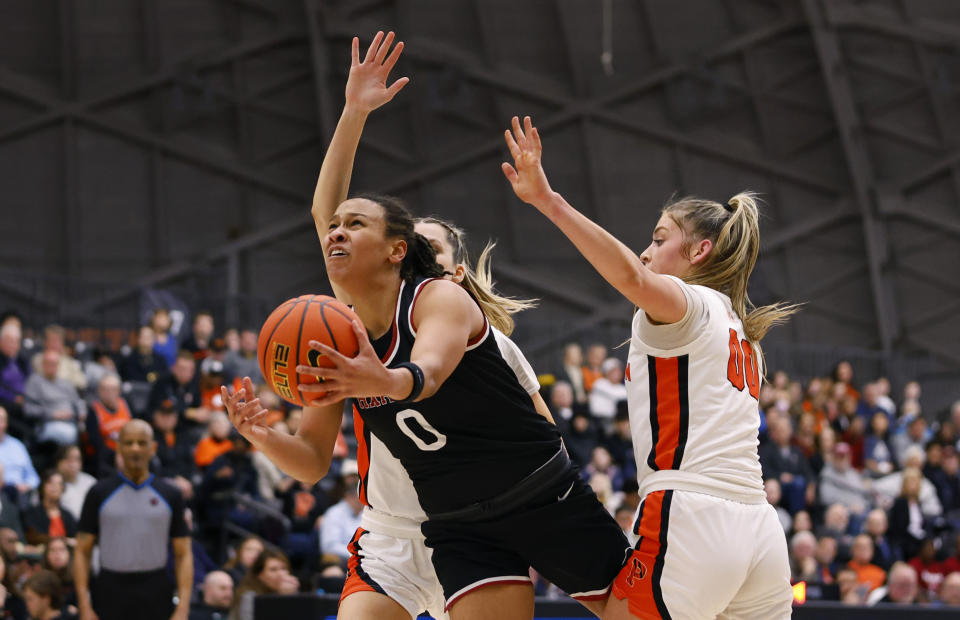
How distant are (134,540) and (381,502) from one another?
3.70m

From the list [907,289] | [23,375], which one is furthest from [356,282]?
[907,289]

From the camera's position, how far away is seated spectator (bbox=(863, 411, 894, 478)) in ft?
48.2

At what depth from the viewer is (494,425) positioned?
4199 millimetres

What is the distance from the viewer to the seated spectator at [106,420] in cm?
1057

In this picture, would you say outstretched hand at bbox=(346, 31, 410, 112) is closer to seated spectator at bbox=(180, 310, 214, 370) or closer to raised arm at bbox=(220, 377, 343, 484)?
raised arm at bbox=(220, 377, 343, 484)

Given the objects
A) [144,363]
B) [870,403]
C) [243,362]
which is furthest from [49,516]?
[870,403]

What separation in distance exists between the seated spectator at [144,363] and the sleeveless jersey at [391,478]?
8232mm

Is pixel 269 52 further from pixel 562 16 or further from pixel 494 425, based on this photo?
pixel 494 425

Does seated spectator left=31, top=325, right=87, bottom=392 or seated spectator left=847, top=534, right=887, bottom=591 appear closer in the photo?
seated spectator left=31, top=325, right=87, bottom=392

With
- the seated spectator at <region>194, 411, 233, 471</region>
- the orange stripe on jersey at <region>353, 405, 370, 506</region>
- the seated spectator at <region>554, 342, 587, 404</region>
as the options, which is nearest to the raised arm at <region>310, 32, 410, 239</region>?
the orange stripe on jersey at <region>353, 405, 370, 506</region>

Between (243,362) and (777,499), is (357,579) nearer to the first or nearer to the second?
(243,362)

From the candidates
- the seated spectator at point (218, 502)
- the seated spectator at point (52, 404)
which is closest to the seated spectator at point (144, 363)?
the seated spectator at point (52, 404)

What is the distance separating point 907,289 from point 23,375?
1513 cm

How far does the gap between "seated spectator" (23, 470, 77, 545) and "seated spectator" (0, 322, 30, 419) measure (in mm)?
1493
